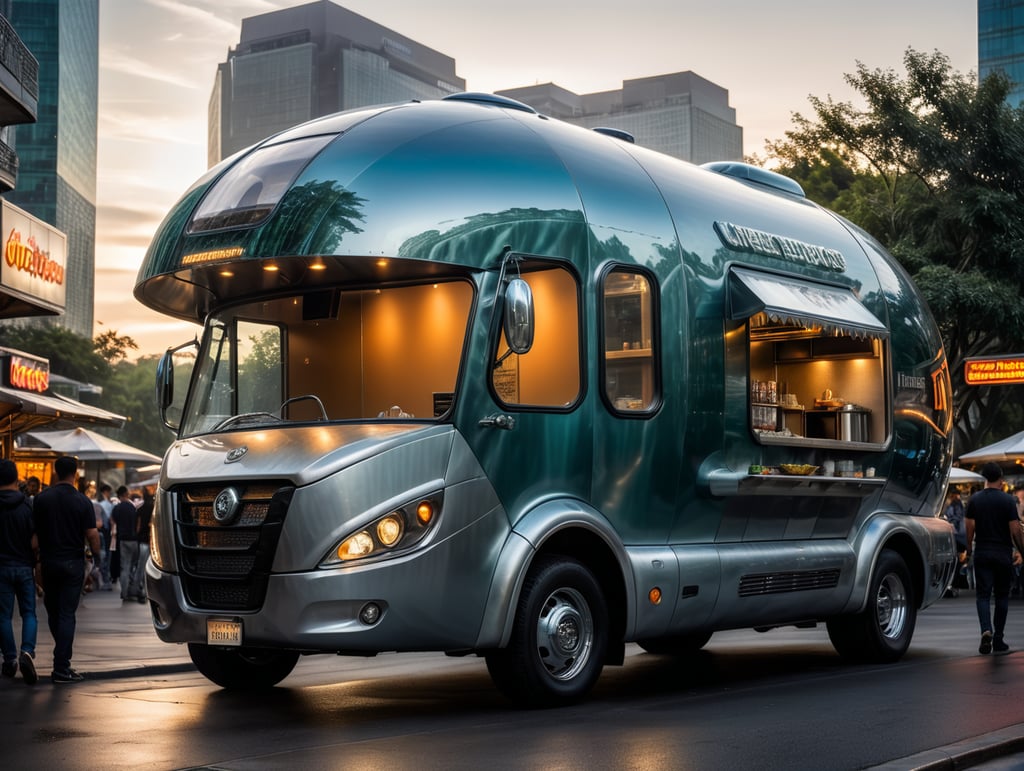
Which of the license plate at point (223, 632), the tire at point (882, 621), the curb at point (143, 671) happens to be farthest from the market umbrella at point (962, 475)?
the license plate at point (223, 632)

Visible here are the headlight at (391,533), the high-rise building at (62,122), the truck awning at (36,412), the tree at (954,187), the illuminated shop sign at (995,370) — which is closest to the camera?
the headlight at (391,533)

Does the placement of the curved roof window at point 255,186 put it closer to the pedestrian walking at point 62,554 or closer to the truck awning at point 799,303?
the pedestrian walking at point 62,554

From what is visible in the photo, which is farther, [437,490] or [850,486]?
[850,486]

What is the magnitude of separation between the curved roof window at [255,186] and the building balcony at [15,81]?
1490cm

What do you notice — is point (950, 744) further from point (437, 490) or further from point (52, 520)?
point (52, 520)

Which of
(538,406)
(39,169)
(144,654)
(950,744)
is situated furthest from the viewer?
(39,169)

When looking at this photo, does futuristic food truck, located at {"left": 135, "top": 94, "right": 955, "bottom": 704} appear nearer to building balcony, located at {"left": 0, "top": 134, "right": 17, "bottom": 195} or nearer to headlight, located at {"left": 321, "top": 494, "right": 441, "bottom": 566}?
headlight, located at {"left": 321, "top": 494, "right": 441, "bottom": 566}

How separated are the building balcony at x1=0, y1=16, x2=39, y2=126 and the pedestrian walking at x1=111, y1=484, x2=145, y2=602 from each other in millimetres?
6720

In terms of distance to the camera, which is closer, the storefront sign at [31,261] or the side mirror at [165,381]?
the side mirror at [165,381]

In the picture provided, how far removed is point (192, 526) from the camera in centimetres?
932

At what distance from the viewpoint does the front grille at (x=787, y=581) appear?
11.0 m

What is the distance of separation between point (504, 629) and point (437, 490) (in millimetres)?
984

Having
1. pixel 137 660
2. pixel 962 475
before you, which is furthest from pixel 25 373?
pixel 962 475

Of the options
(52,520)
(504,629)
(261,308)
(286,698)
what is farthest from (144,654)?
(504,629)
